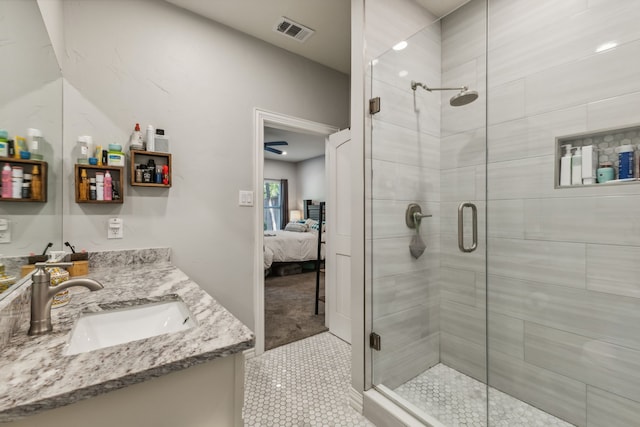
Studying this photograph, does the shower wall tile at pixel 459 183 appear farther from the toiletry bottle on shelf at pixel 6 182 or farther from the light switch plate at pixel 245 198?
the toiletry bottle on shelf at pixel 6 182

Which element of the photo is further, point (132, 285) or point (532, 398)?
point (532, 398)

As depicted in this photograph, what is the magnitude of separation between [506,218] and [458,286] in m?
0.53

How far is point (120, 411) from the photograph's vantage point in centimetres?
59

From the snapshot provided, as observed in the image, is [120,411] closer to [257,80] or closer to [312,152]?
[257,80]

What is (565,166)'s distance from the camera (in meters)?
1.51

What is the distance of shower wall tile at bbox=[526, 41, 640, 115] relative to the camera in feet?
4.25

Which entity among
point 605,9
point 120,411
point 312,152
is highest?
point 312,152

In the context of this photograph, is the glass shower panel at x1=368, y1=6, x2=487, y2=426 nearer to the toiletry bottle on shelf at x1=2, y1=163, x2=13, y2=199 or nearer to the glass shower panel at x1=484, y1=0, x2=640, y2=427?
the glass shower panel at x1=484, y1=0, x2=640, y2=427

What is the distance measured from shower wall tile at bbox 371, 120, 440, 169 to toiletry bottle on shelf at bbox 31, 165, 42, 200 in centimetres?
158

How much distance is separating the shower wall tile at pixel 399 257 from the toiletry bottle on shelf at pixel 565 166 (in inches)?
29.0

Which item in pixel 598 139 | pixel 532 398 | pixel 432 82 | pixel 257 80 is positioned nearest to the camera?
pixel 598 139

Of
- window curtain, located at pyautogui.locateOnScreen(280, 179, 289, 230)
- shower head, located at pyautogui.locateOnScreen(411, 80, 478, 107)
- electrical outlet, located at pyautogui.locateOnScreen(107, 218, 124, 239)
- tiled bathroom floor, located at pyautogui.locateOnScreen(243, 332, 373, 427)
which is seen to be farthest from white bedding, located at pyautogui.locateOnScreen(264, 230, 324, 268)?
shower head, located at pyautogui.locateOnScreen(411, 80, 478, 107)

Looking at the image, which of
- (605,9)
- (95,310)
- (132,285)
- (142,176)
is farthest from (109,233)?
(605,9)

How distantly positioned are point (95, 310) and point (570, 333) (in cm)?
223
